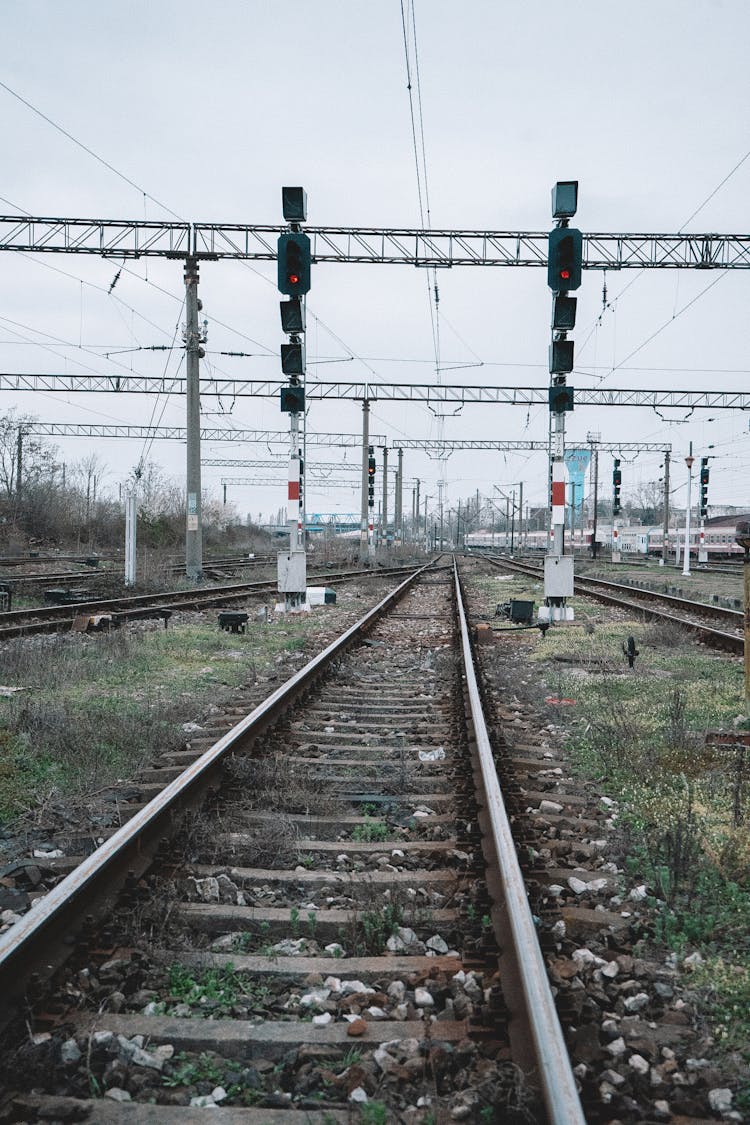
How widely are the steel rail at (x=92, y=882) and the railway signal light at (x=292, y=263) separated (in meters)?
10.7

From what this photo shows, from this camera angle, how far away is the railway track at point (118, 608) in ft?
43.7

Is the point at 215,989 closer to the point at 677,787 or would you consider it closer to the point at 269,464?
the point at 677,787

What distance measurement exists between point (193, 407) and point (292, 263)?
9481mm

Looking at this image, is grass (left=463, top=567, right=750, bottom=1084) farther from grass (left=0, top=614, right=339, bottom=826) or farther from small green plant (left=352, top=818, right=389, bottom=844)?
grass (left=0, top=614, right=339, bottom=826)

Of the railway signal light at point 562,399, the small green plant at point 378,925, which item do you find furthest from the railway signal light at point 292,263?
the small green plant at point 378,925

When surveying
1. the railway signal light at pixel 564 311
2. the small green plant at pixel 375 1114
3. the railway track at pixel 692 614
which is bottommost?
the small green plant at pixel 375 1114

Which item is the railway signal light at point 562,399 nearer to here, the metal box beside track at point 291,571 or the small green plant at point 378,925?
the metal box beside track at point 291,571

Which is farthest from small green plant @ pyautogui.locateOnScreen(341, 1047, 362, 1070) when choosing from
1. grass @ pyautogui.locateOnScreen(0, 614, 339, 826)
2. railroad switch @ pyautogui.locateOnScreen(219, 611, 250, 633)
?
railroad switch @ pyautogui.locateOnScreen(219, 611, 250, 633)

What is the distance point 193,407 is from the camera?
23844 millimetres

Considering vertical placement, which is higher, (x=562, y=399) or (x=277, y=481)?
(x=277, y=481)

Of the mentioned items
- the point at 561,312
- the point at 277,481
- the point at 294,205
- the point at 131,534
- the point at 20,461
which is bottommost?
the point at 131,534

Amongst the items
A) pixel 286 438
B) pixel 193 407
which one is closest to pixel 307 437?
pixel 286 438

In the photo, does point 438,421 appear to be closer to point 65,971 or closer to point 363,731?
point 363,731

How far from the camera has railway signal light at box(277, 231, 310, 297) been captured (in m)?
15.0
